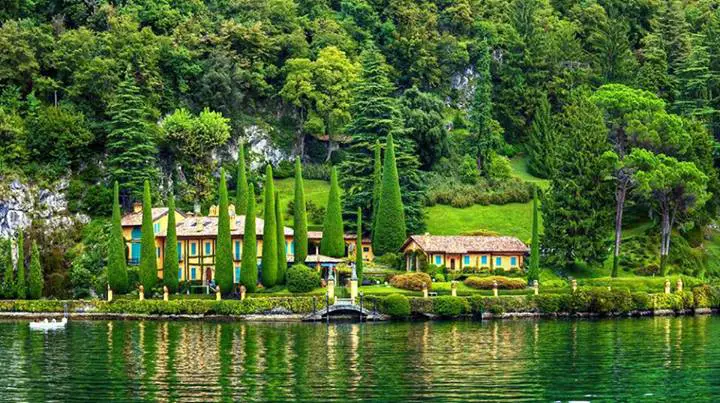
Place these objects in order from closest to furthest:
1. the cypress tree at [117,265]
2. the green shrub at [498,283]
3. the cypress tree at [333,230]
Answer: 1. the cypress tree at [117,265]
2. the green shrub at [498,283]
3. the cypress tree at [333,230]

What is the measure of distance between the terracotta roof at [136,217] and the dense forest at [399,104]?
10.1ft

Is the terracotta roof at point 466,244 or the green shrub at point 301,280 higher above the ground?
the terracotta roof at point 466,244

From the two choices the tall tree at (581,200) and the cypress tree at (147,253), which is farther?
the tall tree at (581,200)

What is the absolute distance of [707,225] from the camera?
381 feet

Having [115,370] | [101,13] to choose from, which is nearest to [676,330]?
[115,370]

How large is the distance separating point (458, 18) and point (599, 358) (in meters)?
83.4

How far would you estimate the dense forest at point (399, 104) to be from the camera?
108688 millimetres

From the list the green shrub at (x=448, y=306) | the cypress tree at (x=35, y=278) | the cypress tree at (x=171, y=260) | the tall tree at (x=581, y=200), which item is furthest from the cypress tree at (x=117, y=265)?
the tall tree at (x=581, y=200)

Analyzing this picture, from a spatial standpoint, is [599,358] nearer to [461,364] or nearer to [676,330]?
[461,364]

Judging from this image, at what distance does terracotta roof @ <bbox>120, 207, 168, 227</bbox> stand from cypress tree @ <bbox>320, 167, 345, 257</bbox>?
12.9 meters

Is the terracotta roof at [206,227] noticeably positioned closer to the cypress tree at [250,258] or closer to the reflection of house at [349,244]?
the reflection of house at [349,244]

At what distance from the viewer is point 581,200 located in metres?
105

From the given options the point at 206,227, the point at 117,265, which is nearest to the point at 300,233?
the point at 206,227

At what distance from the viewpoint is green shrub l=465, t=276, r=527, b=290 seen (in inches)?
3831
